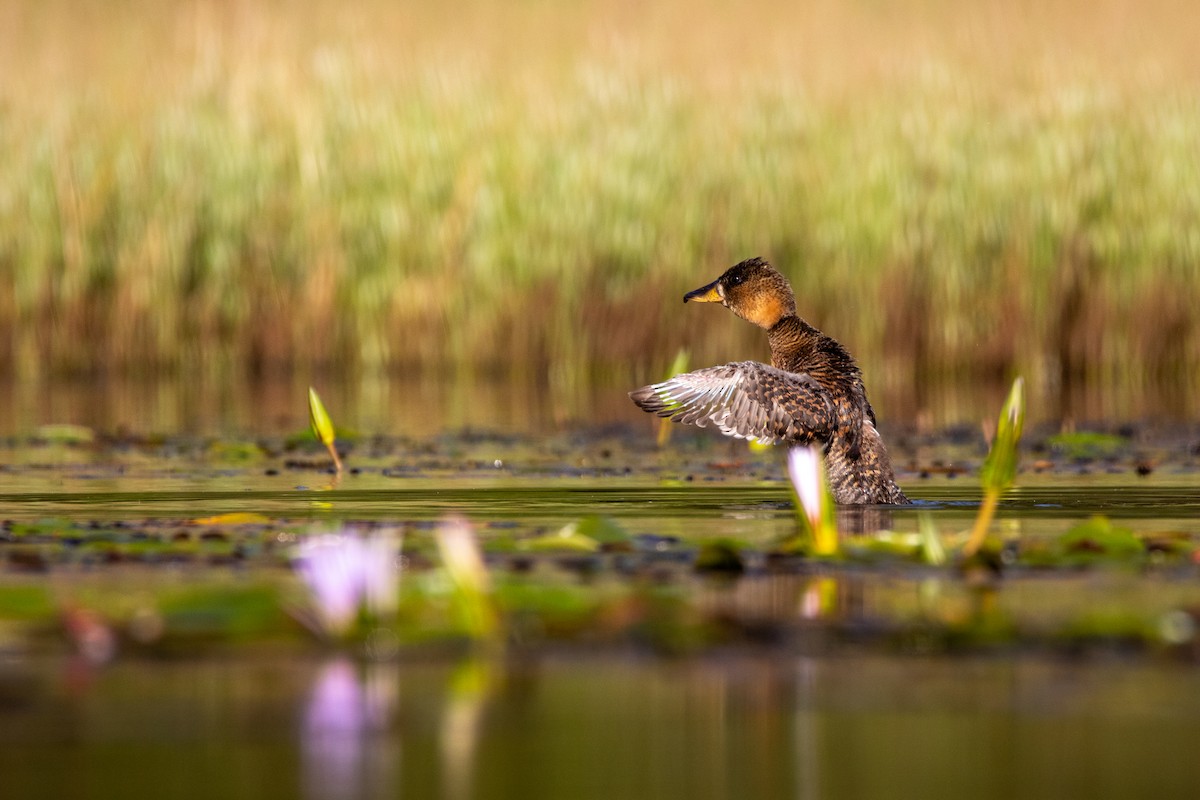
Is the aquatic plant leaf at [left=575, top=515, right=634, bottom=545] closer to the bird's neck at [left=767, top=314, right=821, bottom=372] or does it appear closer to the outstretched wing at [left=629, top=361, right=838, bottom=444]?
the outstretched wing at [left=629, top=361, right=838, bottom=444]

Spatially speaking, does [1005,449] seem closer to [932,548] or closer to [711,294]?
[932,548]

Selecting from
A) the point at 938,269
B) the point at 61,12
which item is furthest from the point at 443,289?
the point at 61,12

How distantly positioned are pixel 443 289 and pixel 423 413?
275cm

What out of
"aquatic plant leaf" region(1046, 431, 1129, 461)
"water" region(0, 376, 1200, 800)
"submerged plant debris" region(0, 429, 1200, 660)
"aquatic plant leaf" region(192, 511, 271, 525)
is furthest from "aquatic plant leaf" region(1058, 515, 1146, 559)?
"aquatic plant leaf" region(1046, 431, 1129, 461)

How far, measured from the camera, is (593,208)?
13500 millimetres

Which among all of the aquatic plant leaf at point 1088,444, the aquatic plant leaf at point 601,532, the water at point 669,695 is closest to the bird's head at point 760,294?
the aquatic plant leaf at point 1088,444

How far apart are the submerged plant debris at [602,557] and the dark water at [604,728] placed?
20cm

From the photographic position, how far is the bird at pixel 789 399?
6613 millimetres

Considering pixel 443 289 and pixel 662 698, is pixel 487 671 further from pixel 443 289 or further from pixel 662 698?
pixel 443 289

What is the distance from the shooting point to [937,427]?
9859 mm

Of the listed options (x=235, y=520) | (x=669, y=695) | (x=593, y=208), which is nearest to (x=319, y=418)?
(x=235, y=520)

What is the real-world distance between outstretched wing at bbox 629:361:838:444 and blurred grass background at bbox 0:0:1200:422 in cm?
625

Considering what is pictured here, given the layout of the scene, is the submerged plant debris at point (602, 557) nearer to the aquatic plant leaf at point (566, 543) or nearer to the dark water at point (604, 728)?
the aquatic plant leaf at point (566, 543)

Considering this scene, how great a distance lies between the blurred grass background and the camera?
13.0 meters
